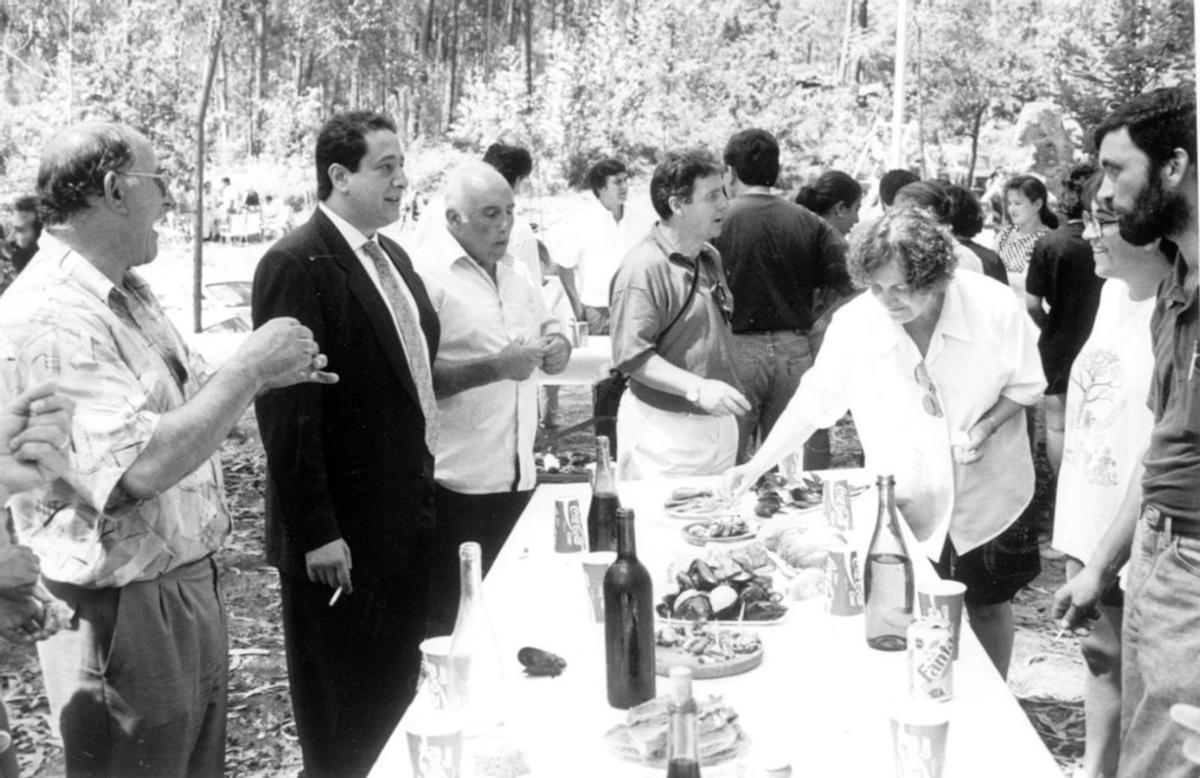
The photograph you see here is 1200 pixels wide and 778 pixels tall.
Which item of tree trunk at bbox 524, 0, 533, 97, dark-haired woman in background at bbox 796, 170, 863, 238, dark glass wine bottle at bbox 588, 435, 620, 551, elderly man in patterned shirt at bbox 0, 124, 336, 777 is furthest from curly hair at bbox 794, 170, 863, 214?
tree trunk at bbox 524, 0, 533, 97

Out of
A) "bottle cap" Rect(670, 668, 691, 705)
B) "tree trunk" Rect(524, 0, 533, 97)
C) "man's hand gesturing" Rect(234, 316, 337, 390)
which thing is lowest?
"bottle cap" Rect(670, 668, 691, 705)

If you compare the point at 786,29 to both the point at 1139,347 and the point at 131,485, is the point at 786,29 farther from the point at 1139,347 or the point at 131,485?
the point at 131,485

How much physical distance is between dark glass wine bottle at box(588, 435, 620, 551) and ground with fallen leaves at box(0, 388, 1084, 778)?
137cm

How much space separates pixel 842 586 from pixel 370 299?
1176 millimetres

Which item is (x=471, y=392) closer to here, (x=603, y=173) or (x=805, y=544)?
(x=805, y=544)

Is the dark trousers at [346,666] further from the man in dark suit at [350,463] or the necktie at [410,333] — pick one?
the necktie at [410,333]

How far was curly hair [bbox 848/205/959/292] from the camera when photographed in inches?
97.7

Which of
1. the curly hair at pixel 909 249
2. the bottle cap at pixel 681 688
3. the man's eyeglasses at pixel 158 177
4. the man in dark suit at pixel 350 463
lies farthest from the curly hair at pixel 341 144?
the bottle cap at pixel 681 688

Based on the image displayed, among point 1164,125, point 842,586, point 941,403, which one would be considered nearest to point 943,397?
point 941,403

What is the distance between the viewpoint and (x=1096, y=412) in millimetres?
2582

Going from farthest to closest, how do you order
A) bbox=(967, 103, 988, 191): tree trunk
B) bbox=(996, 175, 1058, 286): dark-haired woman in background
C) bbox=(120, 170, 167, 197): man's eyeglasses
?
bbox=(967, 103, 988, 191): tree trunk < bbox=(996, 175, 1058, 286): dark-haired woman in background < bbox=(120, 170, 167, 197): man's eyeglasses

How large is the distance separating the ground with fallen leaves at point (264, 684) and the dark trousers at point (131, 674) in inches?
50.1

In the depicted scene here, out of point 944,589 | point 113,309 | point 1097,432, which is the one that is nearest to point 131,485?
point 113,309

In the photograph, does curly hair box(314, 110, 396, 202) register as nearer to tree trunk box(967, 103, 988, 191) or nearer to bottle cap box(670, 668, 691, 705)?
bottle cap box(670, 668, 691, 705)
